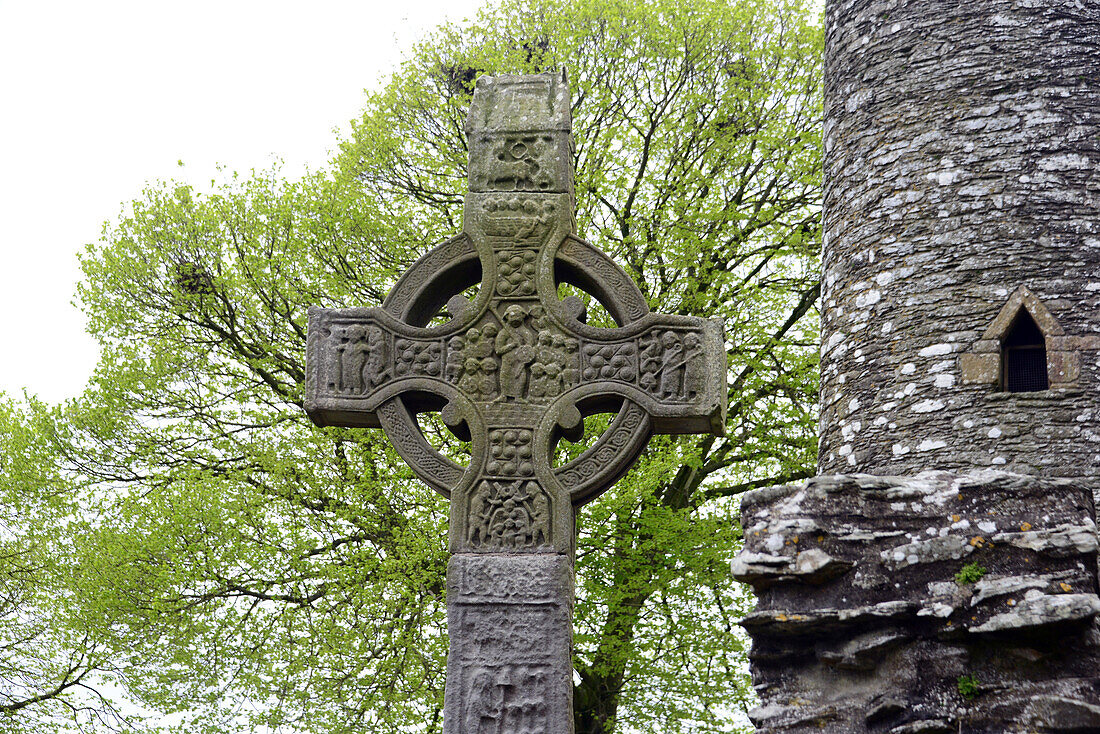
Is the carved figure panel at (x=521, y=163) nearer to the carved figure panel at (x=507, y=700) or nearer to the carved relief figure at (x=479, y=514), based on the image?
the carved relief figure at (x=479, y=514)

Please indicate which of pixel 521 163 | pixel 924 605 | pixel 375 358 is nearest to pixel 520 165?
pixel 521 163

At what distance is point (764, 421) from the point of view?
13.0m

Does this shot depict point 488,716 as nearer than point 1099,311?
Yes

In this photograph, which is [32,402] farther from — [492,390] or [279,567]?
[492,390]

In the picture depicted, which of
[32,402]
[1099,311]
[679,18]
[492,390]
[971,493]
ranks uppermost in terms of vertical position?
[679,18]

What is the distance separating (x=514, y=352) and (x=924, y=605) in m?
1.64

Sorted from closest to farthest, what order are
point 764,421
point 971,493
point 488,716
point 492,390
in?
point 971,493 → point 488,716 → point 492,390 → point 764,421

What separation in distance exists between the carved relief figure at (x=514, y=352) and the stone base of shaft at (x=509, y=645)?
59 cm

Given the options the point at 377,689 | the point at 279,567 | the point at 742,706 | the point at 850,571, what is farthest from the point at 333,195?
the point at 850,571

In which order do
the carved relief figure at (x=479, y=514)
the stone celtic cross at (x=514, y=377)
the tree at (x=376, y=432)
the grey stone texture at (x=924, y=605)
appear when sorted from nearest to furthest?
the grey stone texture at (x=924, y=605), the stone celtic cross at (x=514, y=377), the carved relief figure at (x=479, y=514), the tree at (x=376, y=432)

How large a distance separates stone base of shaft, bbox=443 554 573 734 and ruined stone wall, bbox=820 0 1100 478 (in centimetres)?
385

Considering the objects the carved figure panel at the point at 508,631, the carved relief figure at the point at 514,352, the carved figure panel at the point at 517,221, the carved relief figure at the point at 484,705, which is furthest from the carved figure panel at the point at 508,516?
the carved figure panel at the point at 517,221

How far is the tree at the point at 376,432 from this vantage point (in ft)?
38.8

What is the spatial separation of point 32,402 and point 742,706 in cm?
827
